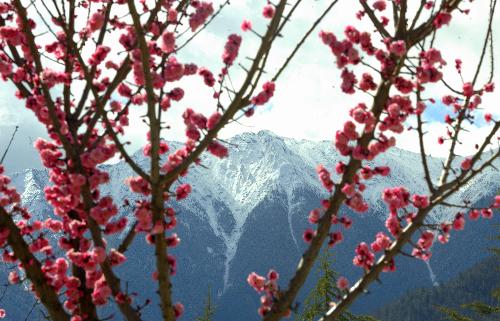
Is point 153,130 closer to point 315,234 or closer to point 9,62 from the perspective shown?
point 315,234

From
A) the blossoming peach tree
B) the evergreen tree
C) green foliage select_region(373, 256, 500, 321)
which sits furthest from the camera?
green foliage select_region(373, 256, 500, 321)

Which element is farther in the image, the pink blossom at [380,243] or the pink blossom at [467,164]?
the pink blossom at [380,243]

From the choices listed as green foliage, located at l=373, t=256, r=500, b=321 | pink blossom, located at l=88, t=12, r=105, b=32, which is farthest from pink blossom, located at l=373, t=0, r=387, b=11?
green foliage, located at l=373, t=256, r=500, b=321

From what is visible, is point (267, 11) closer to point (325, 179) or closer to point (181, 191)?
point (325, 179)

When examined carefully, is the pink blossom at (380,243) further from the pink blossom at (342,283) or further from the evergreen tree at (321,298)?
the evergreen tree at (321,298)

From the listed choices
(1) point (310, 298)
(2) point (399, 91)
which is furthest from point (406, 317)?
(2) point (399, 91)

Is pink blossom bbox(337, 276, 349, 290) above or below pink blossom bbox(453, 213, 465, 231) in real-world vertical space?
below

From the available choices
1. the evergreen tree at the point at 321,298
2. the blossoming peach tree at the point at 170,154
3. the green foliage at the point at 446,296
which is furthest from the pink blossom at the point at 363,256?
the green foliage at the point at 446,296

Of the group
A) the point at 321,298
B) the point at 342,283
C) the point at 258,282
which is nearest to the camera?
the point at 258,282

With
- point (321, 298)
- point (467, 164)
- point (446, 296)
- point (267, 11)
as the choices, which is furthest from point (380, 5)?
point (446, 296)

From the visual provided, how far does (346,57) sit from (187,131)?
1.29 m

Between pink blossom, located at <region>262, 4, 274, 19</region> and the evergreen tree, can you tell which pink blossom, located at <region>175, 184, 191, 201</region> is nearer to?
pink blossom, located at <region>262, 4, 274, 19</region>

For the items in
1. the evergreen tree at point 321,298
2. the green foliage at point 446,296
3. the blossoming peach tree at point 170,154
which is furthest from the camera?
the green foliage at point 446,296

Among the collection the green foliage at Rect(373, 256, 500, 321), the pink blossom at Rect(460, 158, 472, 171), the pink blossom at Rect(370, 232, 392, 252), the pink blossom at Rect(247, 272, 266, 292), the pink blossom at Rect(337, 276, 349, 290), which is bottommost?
the pink blossom at Rect(247, 272, 266, 292)
